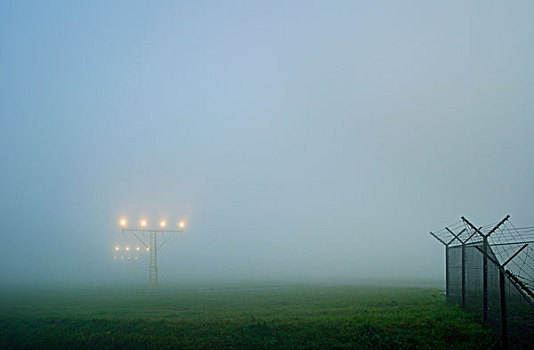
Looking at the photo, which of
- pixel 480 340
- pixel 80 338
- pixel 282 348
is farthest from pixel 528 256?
pixel 80 338

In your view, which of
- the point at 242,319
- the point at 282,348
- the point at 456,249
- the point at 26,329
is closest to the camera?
the point at 282,348

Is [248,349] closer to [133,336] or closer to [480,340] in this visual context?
[133,336]

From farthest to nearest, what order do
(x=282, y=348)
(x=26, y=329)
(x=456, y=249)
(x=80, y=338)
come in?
(x=456, y=249) → (x=26, y=329) → (x=80, y=338) → (x=282, y=348)

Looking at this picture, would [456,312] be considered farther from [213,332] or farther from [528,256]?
[213,332]

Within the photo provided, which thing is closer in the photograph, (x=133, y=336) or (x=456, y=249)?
(x=133, y=336)

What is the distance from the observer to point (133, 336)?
624 inches

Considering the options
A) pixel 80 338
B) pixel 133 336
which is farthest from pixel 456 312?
pixel 80 338

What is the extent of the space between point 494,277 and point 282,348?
30.3 feet

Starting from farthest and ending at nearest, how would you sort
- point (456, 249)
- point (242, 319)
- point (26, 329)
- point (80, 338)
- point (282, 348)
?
1. point (456, 249)
2. point (242, 319)
3. point (26, 329)
4. point (80, 338)
5. point (282, 348)

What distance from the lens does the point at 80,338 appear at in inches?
616

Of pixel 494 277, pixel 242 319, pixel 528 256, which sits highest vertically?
pixel 528 256

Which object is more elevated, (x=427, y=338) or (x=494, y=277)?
(x=494, y=277)

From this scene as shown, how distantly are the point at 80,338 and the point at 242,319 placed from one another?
6.98 meters

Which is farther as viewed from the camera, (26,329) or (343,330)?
(26,329)
